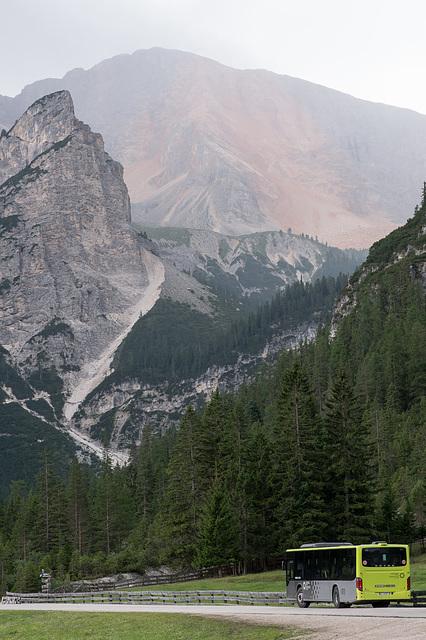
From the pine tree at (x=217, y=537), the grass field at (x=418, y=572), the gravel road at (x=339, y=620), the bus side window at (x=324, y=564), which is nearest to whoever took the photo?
the gravel road at (x=339, y=620)

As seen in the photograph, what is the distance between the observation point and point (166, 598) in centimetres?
5059

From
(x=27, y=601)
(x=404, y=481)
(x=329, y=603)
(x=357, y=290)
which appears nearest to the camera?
(x=329, y=603)

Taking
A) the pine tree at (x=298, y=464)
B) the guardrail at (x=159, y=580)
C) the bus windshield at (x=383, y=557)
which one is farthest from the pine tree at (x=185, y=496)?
the bus windshield at (x=383, y=557)

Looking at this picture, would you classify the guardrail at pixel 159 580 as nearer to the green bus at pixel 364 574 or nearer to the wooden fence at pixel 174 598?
the wooden fence at pixel 174 598

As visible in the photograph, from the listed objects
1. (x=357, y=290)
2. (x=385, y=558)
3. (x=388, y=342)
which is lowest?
(x=385, y=558)

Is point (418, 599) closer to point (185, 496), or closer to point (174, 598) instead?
point (174, 598)

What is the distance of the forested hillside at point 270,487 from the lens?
217 feet

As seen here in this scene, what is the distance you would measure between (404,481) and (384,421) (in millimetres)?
23057

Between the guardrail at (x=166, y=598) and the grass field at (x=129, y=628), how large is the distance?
6.11m

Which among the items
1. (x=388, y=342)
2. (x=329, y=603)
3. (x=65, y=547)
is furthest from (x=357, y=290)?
(x=329, y=603)

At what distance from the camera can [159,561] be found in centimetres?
8069

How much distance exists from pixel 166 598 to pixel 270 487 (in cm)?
2113

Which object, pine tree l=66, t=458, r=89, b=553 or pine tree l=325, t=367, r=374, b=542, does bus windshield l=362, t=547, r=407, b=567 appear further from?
pine tree l=66, t=458, r=89, b=553

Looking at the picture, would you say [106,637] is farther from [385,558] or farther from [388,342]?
[388,342]
